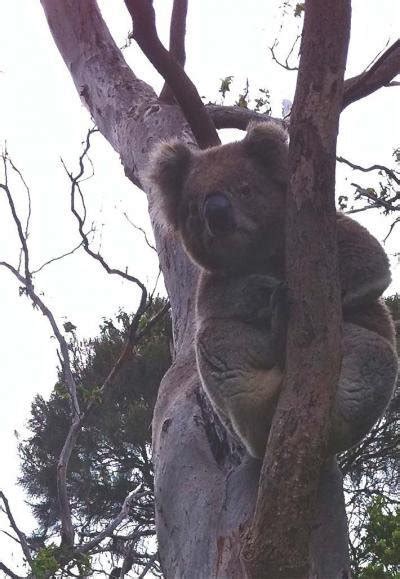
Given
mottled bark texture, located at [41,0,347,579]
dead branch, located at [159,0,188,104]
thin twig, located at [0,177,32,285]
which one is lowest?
mottled bark texture, located at [41,0,347,579]

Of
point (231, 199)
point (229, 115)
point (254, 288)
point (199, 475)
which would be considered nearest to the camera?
point (199, 475)

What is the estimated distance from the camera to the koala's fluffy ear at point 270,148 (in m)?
2.90

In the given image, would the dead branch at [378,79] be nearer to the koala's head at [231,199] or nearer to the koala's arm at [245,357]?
the koala's head at [231,199]

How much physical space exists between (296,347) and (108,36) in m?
3.85

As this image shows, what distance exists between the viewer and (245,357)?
2.55m

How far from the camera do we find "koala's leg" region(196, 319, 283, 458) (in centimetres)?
242

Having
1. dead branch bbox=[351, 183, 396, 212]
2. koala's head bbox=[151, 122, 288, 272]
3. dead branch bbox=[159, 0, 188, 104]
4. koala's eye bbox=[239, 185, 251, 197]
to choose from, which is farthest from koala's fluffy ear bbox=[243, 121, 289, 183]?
dead branch bbox=[351, 183, 396, 212]

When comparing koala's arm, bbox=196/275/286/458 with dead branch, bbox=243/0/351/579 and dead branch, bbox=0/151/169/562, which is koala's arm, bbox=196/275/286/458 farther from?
Result: dead branch, bbox=0/151/169/562

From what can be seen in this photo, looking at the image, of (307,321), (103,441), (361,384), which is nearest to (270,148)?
(361,384)

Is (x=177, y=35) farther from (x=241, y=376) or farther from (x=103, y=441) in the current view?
(x=103, y=441)

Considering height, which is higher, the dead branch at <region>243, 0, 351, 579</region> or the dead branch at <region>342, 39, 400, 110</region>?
the dead branch at <region>342, 39, 400, 110</region>

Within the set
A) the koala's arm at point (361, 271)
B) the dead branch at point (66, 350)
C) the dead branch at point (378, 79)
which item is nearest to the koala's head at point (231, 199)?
the koala's arm at point (361, 271)

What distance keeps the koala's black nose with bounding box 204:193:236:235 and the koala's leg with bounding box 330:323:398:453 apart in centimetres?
51

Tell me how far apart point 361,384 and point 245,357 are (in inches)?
14.3
